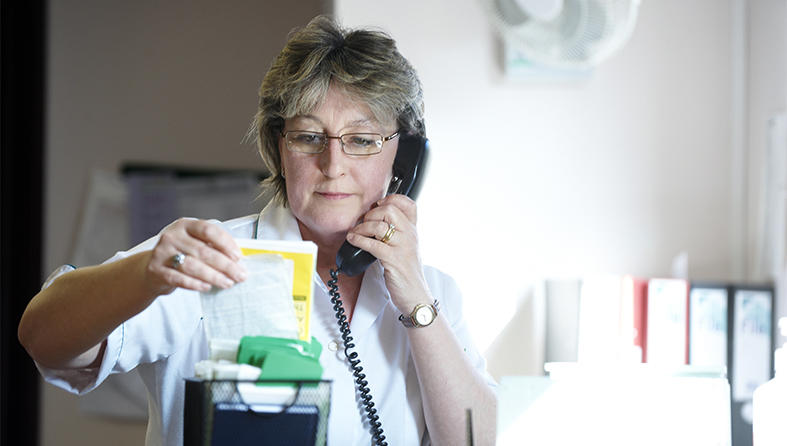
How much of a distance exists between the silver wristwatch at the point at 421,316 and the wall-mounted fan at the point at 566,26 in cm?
78

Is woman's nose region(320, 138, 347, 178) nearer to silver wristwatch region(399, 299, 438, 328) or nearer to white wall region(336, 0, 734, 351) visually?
silver wristwatch region(399, 299, 438, 328)

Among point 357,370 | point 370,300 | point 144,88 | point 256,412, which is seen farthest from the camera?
point 144,88

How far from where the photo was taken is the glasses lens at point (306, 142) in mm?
1236

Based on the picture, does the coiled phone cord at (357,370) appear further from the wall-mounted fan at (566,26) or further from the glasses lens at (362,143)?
the wall-mounted fan at (566,26)

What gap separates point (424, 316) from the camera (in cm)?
119

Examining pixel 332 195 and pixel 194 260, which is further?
pixel 332 195

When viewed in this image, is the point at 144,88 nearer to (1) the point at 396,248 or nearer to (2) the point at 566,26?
(2) the point at 566,26

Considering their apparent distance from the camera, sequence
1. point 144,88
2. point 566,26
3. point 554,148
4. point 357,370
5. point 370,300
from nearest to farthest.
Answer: point 357,370 < point 370,300 < point 566,26 < point 554,148 < point 144,88

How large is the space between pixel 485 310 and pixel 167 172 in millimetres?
1529

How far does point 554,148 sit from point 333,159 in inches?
38.4

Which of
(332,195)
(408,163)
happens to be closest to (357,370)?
(332,195)

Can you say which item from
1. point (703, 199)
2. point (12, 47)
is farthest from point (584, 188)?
point (12, 47)

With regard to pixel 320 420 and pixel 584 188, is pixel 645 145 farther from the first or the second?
pixel 320 420

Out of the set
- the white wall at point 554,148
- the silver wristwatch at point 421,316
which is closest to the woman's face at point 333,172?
the silver wristwatch at point 421,316
